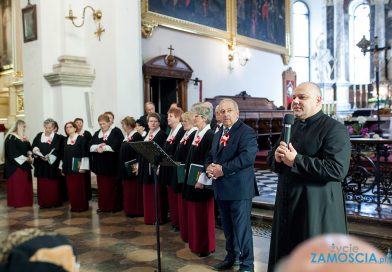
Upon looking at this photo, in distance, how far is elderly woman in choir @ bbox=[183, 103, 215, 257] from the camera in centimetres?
445

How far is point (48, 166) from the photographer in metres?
7.33

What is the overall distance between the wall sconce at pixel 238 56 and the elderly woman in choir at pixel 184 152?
9040mm

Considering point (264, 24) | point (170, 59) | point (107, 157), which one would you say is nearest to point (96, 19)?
point (170, 59)

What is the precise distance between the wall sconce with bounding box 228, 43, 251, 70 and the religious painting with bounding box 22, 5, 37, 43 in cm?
652

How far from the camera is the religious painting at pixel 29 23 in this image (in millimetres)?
8742

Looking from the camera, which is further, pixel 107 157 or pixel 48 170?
pixel 48 170

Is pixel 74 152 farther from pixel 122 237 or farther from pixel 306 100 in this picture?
pixel 306 100

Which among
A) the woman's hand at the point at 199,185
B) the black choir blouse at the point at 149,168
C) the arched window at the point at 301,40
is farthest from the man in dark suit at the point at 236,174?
the arched window at the point at 301,40

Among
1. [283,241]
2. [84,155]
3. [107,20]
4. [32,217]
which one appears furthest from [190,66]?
[283,241]

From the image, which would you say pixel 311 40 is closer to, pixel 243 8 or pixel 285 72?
pixel 285 72

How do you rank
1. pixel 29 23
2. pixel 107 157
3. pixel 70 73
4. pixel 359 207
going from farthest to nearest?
1. pixel 29 23
2. pixel 70 73
3. pixel 107 157
4. pixel 359 207

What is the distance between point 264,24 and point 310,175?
548 inches

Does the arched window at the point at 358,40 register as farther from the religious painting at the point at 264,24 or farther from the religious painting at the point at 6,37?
the religious painting at the point at 6,37

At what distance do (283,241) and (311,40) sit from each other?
1917 cm
